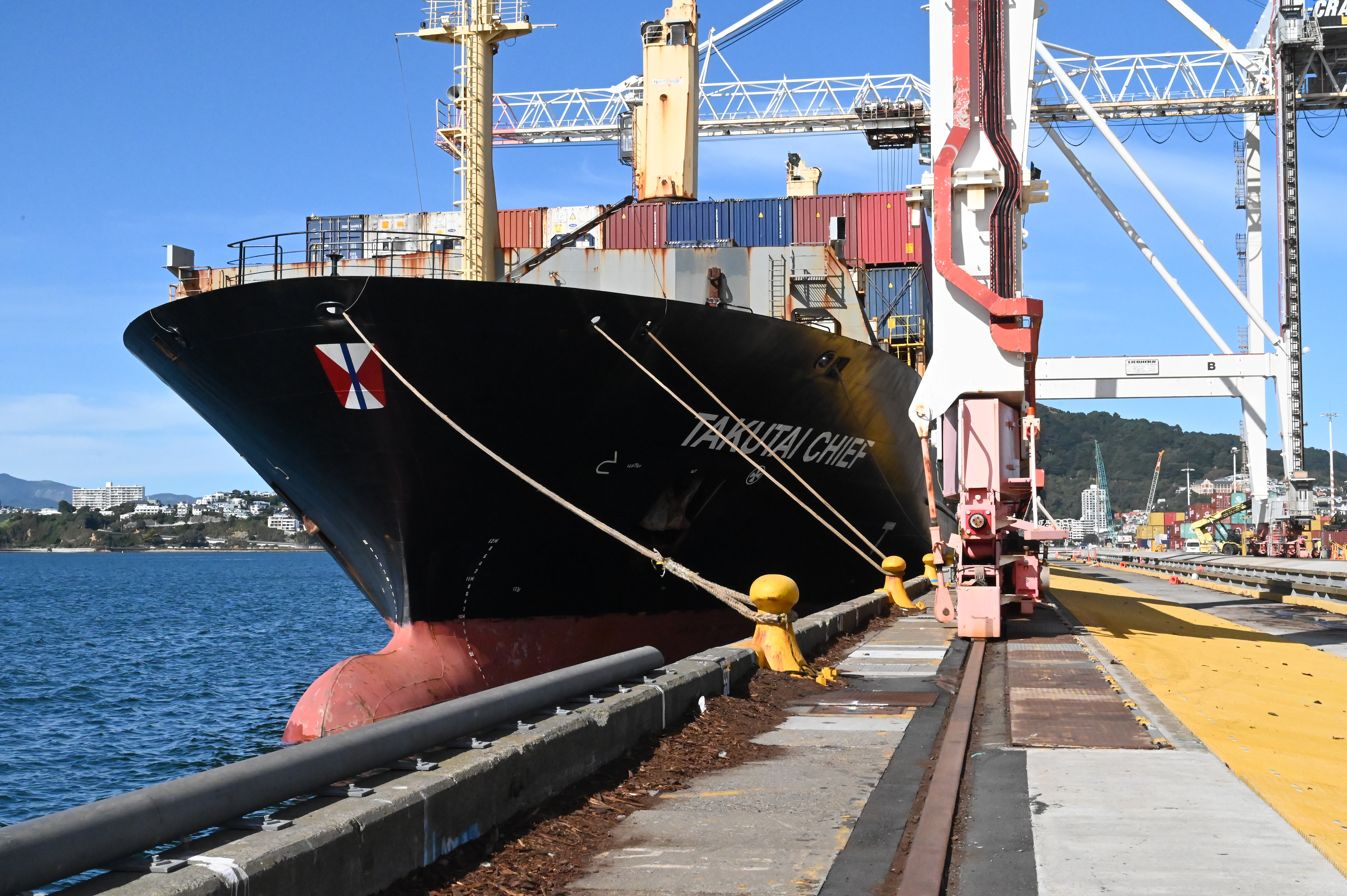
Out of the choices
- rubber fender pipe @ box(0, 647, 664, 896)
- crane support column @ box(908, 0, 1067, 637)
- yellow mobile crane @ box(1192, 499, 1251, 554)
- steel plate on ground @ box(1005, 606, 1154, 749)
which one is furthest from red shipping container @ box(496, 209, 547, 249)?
yellow mobile crane @ box(1192, 499, 1251, 554)

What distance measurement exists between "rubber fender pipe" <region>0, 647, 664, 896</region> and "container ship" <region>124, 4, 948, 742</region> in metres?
7.99

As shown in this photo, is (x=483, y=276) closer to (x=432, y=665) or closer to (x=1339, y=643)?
(x=432, y=665)

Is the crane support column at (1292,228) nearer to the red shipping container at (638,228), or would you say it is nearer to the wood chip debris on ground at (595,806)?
the red shipping container at (638,228)

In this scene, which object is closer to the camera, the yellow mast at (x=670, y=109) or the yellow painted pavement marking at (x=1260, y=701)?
the yellow painted pavement marking at (x=1260, y=701)

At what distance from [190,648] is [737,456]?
22118 millimetres

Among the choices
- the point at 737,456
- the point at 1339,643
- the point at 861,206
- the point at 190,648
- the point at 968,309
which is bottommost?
the point at 190,648

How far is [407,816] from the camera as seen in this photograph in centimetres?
424

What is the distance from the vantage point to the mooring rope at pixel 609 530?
32.6ft

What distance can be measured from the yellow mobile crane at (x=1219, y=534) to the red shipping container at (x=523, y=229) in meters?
38.3

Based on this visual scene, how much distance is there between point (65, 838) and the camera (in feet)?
10.7

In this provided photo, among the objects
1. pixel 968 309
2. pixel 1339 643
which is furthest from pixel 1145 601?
pixel 968 309

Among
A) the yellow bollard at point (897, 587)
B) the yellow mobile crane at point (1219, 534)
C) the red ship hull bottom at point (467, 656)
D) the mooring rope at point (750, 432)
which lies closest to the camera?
the red ship hull bottom at point (467, 656)

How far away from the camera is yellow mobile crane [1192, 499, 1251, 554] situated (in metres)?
57.8

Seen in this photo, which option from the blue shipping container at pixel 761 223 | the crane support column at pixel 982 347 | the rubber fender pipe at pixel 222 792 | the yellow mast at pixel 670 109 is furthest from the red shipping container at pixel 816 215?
the rubber fender pipe at pixel 222 792
